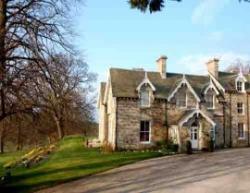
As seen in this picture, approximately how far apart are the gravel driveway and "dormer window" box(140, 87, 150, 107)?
10187 millimetres

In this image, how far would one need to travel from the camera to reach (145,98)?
1630 inches

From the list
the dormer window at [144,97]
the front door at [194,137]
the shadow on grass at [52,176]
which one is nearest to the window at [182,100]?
the front door at [194,137]

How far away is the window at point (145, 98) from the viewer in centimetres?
4122

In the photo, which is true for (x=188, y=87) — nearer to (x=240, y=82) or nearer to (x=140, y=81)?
(x=140, y=81)

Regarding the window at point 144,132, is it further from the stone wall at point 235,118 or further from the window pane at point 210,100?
the stone wall at point 235,118

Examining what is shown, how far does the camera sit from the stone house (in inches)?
1586

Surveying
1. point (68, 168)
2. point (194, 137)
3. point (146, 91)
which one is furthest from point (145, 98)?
point (68, 168)

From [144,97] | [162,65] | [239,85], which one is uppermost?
[162,65]

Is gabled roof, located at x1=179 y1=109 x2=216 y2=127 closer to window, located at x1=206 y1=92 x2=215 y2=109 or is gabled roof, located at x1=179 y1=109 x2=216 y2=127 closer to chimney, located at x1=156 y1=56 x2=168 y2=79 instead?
window, located at x1=206 y1=92 x2=215 y2=109

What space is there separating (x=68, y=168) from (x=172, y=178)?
8405mm

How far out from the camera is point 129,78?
4278 cm

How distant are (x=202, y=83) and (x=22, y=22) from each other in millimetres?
26653

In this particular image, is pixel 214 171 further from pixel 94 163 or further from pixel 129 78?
pixel 129 78

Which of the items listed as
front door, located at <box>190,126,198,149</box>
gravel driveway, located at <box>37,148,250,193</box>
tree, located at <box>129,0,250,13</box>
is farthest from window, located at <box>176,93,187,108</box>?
tree, located at <box>129,0,250,13</box>
